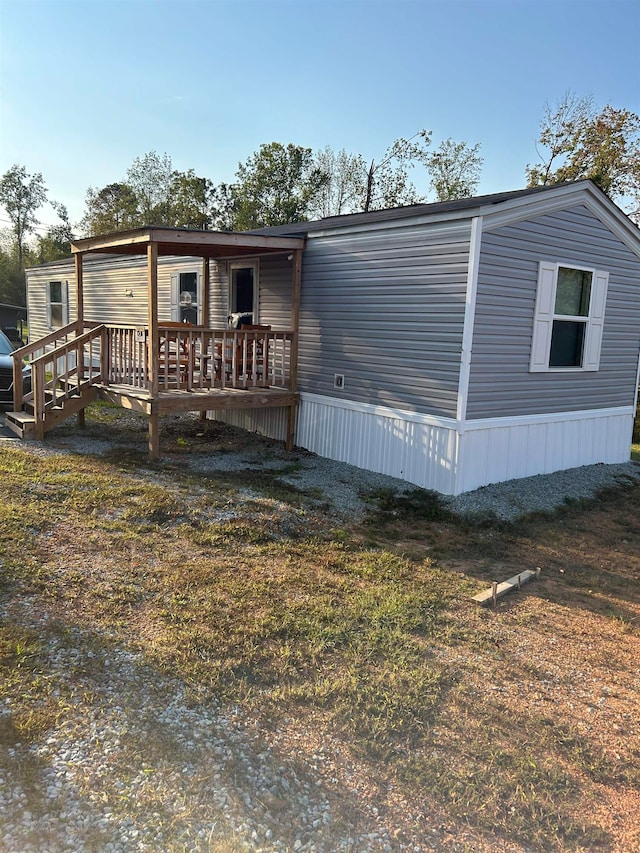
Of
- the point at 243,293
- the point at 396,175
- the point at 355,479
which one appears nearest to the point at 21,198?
the point at 396,175

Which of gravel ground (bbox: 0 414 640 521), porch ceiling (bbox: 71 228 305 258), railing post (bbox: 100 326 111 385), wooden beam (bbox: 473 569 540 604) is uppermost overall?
porch ceiling (bbox: 71 228 305 258)

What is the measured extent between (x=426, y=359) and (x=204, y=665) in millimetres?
4578

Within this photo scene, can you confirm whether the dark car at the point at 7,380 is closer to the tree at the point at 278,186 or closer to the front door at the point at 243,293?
the front door at the point at 243,293

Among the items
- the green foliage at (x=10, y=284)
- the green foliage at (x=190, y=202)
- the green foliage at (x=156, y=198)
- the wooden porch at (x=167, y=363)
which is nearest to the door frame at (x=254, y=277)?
the wooden porch at (x=167, y=363)

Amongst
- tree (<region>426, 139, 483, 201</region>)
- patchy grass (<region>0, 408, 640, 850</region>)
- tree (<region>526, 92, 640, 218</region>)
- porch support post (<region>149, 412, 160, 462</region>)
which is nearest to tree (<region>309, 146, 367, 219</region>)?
tree (<region>426, 139, 483, 201</region>)

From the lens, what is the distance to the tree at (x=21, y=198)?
160ft

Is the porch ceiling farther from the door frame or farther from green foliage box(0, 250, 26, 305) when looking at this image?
green foliage box(0, 250, 26, 305)

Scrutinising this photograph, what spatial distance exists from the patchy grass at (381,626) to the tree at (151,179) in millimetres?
36991

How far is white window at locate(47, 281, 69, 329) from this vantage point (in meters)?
16.5

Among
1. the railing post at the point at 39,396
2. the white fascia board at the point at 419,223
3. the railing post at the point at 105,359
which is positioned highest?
the white fascia board at the point at 419,223

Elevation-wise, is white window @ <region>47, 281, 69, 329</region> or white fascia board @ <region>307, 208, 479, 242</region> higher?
white fascia board @ <region>307, 208, 479, 242</region>

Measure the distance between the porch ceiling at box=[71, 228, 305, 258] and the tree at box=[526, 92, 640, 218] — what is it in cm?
1558

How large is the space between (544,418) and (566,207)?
2.58 m

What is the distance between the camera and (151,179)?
3978 cm
